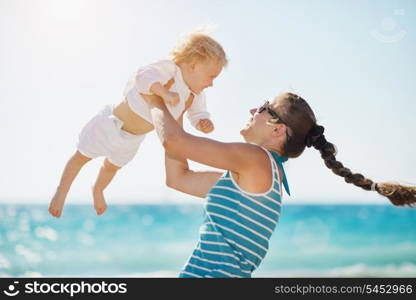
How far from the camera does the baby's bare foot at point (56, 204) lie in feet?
9.68

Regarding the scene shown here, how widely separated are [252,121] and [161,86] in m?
0.54

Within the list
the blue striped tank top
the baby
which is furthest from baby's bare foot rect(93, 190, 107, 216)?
the blue striped tank top

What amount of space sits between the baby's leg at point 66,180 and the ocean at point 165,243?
8.27m

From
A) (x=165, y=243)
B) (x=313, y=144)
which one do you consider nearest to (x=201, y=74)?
(x=313, y=144)

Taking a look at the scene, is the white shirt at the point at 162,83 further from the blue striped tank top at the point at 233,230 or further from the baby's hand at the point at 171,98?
the blue striped tank top at the point at 233,230

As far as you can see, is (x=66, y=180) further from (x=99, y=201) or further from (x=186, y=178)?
(x=186, y=178)

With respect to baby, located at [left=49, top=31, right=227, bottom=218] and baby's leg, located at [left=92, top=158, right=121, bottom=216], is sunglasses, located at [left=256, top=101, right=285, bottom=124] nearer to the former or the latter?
baby, located at [left=49, top=31, right=227, bottom=218]

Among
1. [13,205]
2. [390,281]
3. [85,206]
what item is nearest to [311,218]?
[85,206]

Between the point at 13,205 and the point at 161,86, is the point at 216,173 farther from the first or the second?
the point at 13,205

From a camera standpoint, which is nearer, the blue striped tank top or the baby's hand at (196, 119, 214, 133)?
the blue striped tank top

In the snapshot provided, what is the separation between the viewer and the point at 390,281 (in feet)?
9.34

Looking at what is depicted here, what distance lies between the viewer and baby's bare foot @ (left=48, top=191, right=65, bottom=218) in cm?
295

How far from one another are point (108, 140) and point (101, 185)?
0.34 metres

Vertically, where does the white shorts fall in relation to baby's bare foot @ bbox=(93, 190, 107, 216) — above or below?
above
